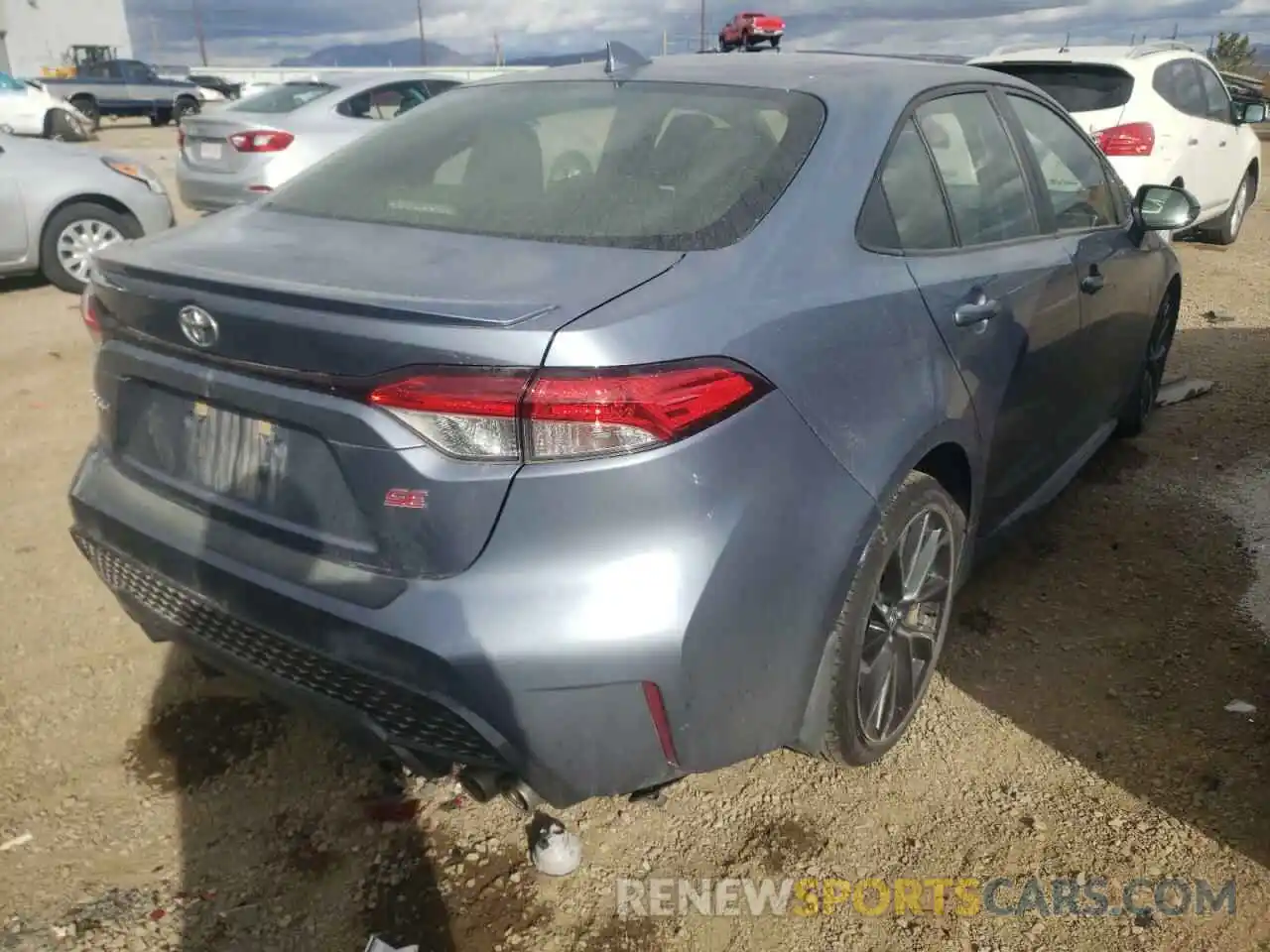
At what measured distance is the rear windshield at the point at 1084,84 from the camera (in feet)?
24.3

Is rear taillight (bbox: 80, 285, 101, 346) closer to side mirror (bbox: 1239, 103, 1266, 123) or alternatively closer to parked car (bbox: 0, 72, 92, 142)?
side mirror (bbox: 1239, 103, 1266, 123)

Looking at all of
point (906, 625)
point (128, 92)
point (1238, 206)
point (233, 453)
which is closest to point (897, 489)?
point (906, 625)

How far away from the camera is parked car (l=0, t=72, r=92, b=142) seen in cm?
1994

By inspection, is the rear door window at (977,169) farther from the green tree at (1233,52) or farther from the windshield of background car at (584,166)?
the green tree at (1233,52)

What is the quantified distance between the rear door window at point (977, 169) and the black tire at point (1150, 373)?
5.35 ft

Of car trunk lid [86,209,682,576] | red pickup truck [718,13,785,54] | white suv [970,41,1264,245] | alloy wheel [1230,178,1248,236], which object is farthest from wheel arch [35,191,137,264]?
alloy wheel [1230,178,1248,236]

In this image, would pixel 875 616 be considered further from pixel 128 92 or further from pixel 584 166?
pixel 128 92

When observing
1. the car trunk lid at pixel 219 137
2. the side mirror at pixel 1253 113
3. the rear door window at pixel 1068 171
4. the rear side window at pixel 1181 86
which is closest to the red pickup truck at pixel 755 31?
the rear door window at pixel 1068 171

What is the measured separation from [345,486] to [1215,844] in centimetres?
206

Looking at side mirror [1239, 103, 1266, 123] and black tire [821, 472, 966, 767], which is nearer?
black tire [821, 472, 966, 767]

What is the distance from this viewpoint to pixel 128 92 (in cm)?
2994

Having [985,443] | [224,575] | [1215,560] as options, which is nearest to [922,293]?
[985,443]

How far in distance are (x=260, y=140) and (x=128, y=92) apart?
25977 millimetres

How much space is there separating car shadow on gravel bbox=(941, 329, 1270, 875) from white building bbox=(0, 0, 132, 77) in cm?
5434
